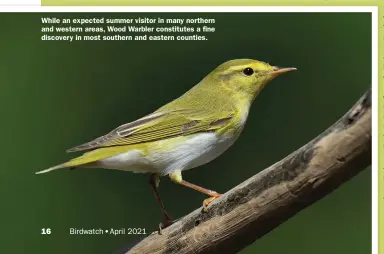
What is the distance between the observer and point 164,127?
350 centimetres

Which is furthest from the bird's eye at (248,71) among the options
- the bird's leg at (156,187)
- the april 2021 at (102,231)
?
the april 2021 at (102,231)

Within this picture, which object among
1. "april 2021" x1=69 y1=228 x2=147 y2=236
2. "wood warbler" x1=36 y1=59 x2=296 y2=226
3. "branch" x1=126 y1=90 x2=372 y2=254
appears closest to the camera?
"branch" x1=126 y1=90 x2=372 y2=254

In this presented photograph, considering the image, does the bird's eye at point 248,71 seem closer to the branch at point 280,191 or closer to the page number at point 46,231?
the branch at point 280,191

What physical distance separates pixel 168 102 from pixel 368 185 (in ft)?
4.59

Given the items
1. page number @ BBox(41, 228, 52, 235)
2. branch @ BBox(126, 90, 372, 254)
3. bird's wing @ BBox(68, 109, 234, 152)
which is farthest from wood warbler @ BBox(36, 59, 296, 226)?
page number @ BBox(41, 228, 52, 235)

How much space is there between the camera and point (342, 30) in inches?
160

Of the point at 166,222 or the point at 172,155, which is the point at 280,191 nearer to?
the point at 172,155

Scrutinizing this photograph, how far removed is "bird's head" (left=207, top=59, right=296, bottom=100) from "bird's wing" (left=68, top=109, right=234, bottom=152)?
27 cm

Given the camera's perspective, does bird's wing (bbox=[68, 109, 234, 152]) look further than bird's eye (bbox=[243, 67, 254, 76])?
No

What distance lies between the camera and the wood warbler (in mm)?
3373

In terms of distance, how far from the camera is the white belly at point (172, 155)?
11.1 ft

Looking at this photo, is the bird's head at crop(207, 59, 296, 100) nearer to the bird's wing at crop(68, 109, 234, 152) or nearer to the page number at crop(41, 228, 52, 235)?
the bird's wing at crop(68, 109, 234, 152)

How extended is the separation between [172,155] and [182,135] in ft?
0.49

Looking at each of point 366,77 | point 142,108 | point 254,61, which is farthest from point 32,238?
point 366,77
